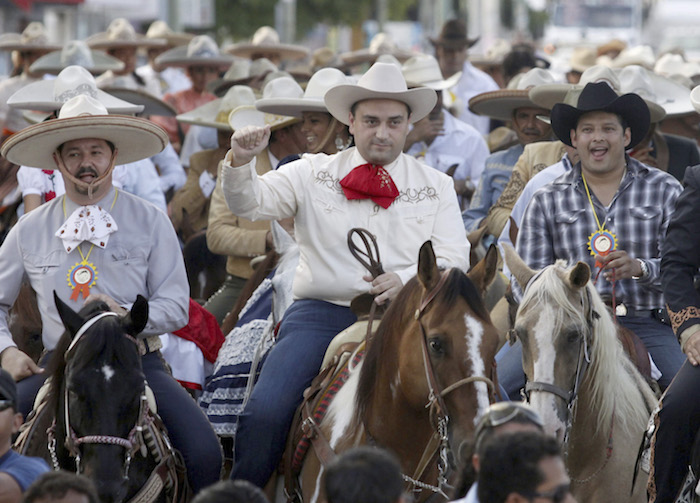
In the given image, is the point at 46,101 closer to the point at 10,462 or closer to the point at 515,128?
the point at 515,128

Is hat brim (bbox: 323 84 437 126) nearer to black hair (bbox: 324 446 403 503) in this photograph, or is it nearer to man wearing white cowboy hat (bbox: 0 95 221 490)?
man wearing white cowboy hat (bbox: 0 95 221 490)

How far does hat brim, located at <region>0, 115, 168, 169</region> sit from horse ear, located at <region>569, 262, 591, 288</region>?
250 centimetres

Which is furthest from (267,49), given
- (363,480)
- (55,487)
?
(363,480)

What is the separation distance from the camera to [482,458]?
404cm

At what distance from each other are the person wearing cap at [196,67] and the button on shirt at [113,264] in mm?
8947

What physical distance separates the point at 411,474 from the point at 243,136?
197 cm

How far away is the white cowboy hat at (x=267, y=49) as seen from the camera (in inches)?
803

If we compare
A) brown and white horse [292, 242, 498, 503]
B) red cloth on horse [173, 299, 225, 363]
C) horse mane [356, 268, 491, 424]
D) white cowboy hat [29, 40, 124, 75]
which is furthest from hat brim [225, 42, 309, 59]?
horse mane [356, 268, 491, 424]

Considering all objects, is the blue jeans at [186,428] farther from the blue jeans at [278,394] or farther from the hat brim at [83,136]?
the hat brim at [83,136]

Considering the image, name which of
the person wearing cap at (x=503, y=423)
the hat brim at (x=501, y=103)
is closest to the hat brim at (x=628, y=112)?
the hat brim at (x=501, y=103)

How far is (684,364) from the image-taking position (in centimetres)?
618

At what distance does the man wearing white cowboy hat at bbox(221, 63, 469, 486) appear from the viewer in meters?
6.89

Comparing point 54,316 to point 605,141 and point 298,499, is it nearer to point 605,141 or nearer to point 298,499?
point 298,499

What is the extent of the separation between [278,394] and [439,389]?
1380 millimetres
